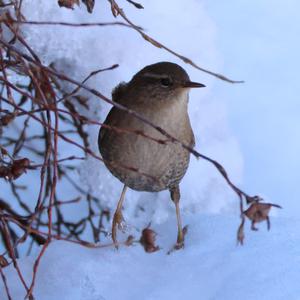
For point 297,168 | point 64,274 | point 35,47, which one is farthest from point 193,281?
point 35,47

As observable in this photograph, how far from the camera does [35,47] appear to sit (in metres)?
3.96

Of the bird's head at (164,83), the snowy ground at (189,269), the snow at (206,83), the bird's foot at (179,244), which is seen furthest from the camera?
the snow at (206,83)

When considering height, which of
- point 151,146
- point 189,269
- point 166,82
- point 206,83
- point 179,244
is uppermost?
point 206,83

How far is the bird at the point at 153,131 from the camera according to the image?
10.1 ft

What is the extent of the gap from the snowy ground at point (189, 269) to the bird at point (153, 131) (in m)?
0.13

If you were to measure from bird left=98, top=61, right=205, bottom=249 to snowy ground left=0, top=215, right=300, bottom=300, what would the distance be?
0.13 metres

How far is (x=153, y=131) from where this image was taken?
3047 mm

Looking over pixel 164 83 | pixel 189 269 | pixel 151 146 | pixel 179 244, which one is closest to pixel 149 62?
pixel 164 83

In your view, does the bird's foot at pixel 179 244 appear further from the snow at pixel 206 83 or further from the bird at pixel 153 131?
the snow at pixel 206 83

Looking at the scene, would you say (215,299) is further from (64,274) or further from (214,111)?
(214,111)

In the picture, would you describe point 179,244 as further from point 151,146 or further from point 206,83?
point 206,83

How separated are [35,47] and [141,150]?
43.5 inches

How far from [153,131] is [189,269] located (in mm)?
505

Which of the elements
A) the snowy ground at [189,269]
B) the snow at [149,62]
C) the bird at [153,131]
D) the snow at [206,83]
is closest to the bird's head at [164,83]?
the bird at [153,131]
